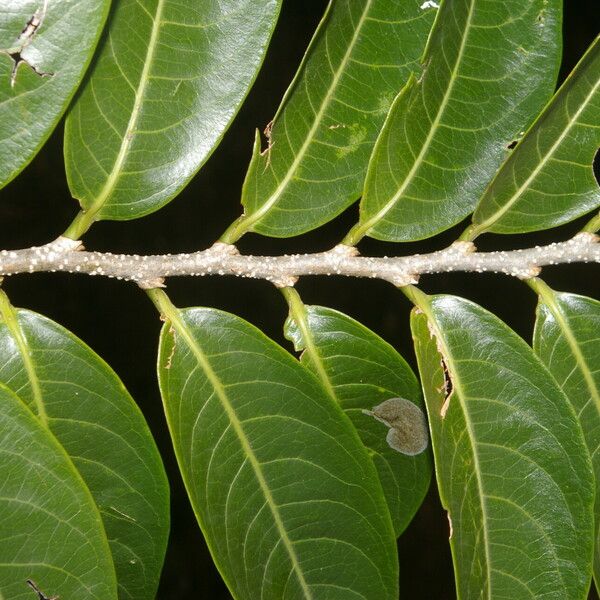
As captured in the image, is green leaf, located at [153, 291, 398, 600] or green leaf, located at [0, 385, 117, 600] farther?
green leaf, located at [153, 291, 398, 600]

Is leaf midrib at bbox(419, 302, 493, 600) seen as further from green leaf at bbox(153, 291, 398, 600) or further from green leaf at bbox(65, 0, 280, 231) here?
green leaf at bbox(65, 0, 280, 231)

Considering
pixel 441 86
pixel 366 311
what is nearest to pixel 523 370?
pixel 441 86

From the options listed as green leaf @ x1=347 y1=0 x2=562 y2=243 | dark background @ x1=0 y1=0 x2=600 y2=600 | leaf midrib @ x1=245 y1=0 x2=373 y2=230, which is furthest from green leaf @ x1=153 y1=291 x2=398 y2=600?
dark background @ x1=0 y1=0 x2=600 y2=600

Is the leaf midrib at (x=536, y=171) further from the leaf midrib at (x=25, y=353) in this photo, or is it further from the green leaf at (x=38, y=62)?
the leaf midrib at (x=25, y=353)

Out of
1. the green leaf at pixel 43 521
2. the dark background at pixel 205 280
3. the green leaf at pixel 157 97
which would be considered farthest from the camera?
the dark background at pixel 205 280

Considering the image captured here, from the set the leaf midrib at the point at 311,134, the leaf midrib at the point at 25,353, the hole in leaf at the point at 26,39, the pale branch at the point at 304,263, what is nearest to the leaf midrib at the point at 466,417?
the pale branch at the point at 304,263

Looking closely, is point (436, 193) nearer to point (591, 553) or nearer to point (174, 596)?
point (591, 553)
